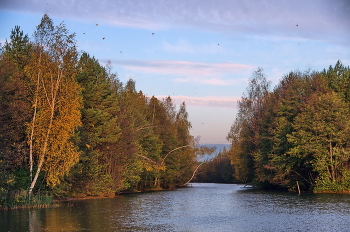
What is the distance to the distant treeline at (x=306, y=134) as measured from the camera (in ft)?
152

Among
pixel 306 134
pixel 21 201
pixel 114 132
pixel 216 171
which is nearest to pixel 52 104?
pixel 21 201

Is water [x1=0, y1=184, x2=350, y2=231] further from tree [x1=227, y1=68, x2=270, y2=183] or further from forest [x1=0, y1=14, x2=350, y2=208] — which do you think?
tree [x1=227, y1=68, x2=270, y2=183]

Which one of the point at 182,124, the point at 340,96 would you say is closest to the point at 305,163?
the point at 340,96

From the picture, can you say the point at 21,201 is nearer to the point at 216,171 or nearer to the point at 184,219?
the point at 184,219

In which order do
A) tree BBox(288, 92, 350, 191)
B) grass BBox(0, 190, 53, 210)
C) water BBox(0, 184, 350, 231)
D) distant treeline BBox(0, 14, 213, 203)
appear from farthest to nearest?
tree BBox(288, 92, 350, 191) < distant treeline BBox(0, 14, 213, 203) < grass BBox(0, 190, 53, 210) < water BBox(0, 184, 350, 231)

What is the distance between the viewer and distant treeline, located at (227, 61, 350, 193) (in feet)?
152

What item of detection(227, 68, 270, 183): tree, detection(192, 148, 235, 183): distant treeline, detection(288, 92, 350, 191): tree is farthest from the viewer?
detection(192, 148, 235, 183): distant treeline

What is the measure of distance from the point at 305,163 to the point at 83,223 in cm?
3288

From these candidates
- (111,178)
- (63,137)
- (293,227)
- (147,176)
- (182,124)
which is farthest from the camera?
(182,124)

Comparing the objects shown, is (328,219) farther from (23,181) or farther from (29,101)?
(29,101)

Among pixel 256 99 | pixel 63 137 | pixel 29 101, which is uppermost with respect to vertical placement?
pixel 256 99

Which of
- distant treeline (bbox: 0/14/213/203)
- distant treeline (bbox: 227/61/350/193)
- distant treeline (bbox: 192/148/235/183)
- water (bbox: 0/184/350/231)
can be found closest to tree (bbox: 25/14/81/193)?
distant treeline (bbox: 0/14/213/203)

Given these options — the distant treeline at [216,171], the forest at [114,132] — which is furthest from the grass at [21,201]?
the distant treeline at [216,171]

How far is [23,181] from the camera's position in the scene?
105 ft
